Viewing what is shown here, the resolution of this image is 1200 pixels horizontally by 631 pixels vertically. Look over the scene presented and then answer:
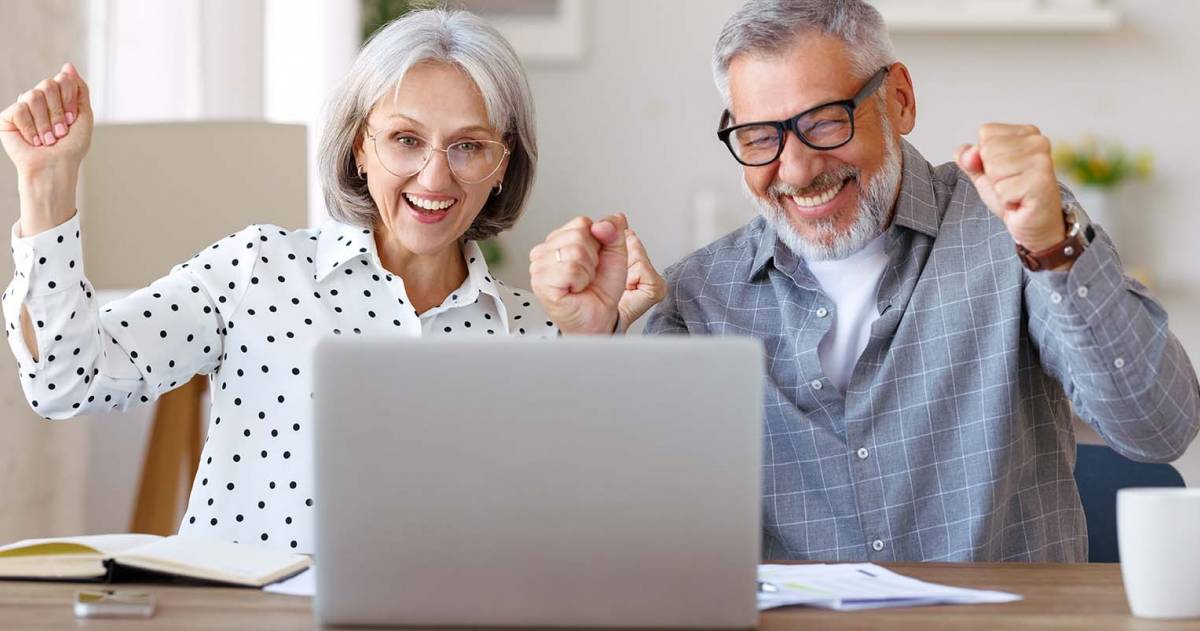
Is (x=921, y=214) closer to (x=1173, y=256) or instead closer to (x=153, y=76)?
(x=153, y=76)

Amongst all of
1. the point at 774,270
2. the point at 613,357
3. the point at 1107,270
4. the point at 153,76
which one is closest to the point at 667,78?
the point at 153,76

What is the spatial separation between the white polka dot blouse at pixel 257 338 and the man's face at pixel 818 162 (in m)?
0.35

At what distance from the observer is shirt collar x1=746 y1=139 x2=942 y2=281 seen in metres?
1.68

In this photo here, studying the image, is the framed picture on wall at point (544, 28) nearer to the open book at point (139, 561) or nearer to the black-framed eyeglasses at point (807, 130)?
the black-framed eyeglasses at point (807, 130)

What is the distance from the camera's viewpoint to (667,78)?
13.3 feet

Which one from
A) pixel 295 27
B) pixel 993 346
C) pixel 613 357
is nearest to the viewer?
pixel 613 357

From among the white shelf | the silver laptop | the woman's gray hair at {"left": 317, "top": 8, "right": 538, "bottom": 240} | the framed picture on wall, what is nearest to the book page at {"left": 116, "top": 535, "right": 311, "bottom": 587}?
the silver laptop

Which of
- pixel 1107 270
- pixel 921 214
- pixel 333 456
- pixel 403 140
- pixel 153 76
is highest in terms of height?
pixel 153 76

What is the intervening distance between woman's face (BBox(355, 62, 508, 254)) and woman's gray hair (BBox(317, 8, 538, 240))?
2cm

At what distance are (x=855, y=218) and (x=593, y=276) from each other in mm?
384

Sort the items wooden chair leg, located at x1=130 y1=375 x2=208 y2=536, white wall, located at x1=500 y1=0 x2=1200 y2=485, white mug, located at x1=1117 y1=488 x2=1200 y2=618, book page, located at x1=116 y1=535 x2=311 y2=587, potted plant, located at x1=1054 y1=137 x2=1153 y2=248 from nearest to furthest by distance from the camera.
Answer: white mug, located at x1=1117 y1=488 x2=1200 y2=618
book page, located at x1=116 y1=535 x2=311 y2=587
wooden chair leg, located at x1=130 y1=375 x2=208 y2=536
potted plant, located at x1=1054 y1=137 x2=1153 y2=248
white wall, located at x1=500 y1=0 x2=1200 y2=485

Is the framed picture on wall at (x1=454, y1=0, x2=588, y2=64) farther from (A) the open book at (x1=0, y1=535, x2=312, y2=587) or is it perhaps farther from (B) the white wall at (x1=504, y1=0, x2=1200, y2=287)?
(A) the open book at (x1=0, y1=535, x2=312, y2=587)

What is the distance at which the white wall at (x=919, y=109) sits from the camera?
396cm

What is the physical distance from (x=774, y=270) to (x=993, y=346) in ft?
1.03
